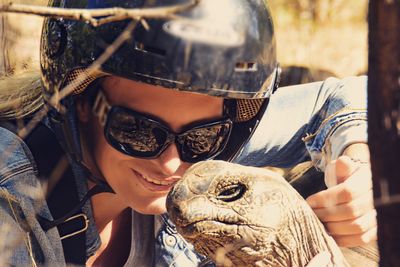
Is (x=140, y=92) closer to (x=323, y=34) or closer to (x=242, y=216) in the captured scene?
(x=242, y=216)

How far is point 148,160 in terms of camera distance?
261cm

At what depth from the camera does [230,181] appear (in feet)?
7.32

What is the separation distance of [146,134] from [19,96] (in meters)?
0.63

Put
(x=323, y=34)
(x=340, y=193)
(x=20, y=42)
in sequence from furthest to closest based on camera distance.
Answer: (x=323, y=34), (x=20, y=42), (x=340, y=193)

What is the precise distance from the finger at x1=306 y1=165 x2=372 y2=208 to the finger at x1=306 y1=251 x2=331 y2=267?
159 mm

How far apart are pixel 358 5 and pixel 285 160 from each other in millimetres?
3692

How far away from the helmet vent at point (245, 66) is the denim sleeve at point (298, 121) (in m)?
0.61

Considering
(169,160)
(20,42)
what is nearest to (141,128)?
(169,160)

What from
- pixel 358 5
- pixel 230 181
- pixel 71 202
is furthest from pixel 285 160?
pixel 358 5

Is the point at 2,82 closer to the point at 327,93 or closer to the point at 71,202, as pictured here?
the point at 71,202

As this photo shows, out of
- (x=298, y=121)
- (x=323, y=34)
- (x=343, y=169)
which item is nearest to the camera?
(x=343, y=169)

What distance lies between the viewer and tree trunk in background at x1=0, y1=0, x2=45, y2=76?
3389 millimetres

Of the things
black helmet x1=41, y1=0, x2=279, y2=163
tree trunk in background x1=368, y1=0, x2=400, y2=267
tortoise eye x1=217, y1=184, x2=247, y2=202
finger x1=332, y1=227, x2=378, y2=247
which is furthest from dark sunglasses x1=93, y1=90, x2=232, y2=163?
tree trunk in background x1=368, y1=0, x2=400, y2=267

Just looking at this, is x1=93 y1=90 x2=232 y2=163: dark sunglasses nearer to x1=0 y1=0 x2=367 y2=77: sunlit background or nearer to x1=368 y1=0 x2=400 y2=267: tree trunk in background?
x1=368 y1=0 x2=400 y2=267: tree trunk in background
